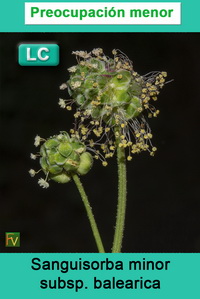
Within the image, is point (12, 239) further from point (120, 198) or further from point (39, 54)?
point (39, 54)

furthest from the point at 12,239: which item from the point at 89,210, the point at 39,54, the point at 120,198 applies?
the point at 39,54

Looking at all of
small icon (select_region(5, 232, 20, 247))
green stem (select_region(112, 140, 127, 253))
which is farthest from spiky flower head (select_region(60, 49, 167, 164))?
small icon (select_region(5, 232, 20, 247))

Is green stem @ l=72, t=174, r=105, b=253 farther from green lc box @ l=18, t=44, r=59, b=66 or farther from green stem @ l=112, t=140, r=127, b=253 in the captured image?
green lc box @ l=18, t=44, r=59, b=66

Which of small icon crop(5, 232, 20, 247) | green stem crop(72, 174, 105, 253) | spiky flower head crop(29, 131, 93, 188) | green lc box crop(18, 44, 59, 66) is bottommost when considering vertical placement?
small icon crop(5, 232, 20, 247)

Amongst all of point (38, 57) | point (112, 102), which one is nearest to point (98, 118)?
point (112, 102)

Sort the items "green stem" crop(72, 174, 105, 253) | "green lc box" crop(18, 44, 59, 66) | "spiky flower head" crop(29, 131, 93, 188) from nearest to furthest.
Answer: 1. "spiky flower head" crop(29, 131, 93, 188)
2. "green stem" crop(72, 174, 105, 253)
3. "green lc box" crop(18, 44, 59, 66)
